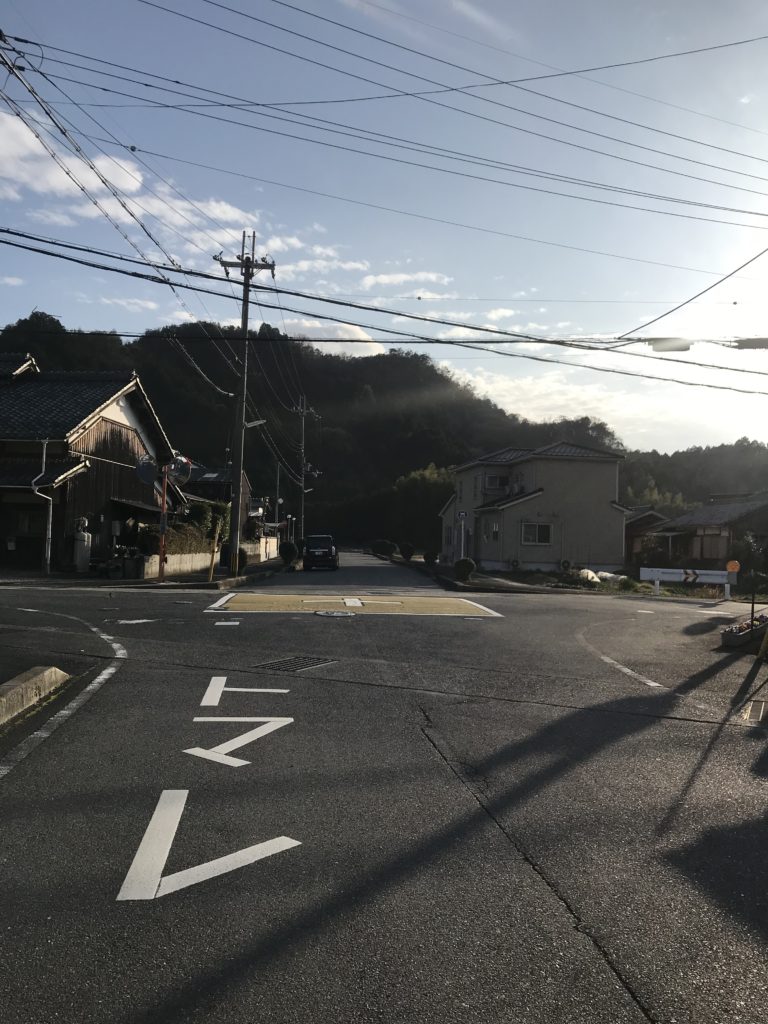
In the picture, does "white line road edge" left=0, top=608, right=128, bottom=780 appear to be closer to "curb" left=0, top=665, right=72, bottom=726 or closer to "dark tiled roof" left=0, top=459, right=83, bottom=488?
"curb" left=0, top=665, right=72, bottom=726

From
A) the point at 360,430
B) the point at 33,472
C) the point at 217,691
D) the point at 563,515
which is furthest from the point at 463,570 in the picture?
the point at 360,430

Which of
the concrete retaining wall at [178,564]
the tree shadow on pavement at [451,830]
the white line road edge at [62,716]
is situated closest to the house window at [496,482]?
the concrete retaining wall at [178,564]

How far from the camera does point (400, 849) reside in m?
4.25

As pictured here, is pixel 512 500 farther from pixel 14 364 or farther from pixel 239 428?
pixel 14 364

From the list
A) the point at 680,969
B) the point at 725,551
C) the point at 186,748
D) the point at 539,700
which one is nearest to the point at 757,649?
the point at 539,700

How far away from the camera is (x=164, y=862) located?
4043mm

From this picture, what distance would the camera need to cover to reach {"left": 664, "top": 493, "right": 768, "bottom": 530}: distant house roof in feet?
146

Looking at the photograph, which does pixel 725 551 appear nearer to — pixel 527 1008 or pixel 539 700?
pixel 539 700

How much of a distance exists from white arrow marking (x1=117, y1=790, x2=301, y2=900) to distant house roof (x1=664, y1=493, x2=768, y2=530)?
4434 cm

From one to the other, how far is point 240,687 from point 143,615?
21.4ft

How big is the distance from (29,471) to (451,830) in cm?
2615

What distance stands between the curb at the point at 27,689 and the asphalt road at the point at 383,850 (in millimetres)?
267

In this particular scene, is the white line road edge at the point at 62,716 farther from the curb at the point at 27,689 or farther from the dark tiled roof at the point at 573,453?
the dark tiled roof at the point at 573,453

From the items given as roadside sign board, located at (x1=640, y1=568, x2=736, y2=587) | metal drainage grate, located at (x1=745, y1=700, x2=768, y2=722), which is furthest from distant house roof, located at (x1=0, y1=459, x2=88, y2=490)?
metal drainage grate, located at (x1=745, y1=700, x2=768, y2=722)
